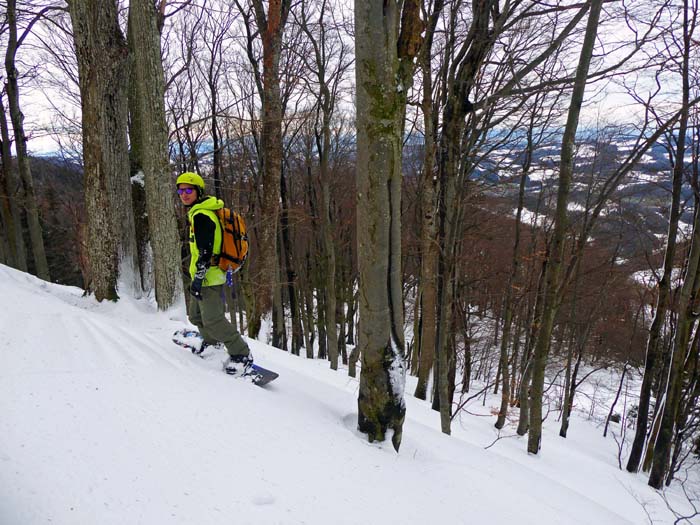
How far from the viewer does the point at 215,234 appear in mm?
3580

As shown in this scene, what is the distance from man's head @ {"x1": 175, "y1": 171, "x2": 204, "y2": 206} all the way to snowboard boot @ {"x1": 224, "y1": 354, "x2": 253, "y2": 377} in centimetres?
159

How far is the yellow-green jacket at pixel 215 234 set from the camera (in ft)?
11.5

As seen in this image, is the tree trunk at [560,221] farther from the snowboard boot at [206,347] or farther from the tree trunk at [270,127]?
the tree trunk at [270,127]

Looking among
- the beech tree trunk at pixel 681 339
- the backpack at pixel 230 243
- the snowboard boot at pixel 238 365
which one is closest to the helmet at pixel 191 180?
the backpack at pixel 230 243

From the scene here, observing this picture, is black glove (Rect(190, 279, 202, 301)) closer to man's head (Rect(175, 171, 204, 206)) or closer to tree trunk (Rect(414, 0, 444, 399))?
man's head (Rect(175, 171, 204, 206))

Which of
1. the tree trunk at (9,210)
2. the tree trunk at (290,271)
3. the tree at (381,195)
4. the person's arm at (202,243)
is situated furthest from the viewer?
the tree trunk at (290,271)

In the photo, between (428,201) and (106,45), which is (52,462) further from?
(428,201)

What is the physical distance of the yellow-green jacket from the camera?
350 centimetres

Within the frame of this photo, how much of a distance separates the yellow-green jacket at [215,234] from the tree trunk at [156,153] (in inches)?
71.7

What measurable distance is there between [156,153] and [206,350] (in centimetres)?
279

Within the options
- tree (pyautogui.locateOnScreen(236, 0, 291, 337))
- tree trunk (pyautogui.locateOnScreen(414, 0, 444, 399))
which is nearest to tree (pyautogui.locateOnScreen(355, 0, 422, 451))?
tree trunk (pyautogui.locateOnScreen(414, 0, 444, 399))

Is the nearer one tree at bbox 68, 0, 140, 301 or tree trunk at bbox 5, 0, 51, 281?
tree at bbox 68, 0, 140, 301

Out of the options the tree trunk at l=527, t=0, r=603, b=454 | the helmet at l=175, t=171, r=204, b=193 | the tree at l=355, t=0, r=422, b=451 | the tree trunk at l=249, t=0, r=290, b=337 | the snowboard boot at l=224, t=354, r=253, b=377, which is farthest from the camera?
the tree trunk at l=249, t=0, r=290, b=337

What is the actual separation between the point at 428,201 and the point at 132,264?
6.88 metres
